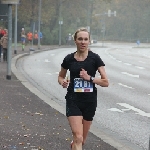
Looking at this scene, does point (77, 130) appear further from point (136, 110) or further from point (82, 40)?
point (136, 110)

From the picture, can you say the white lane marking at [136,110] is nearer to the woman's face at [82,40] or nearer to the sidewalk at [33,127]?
the sidewalk at [33,127]

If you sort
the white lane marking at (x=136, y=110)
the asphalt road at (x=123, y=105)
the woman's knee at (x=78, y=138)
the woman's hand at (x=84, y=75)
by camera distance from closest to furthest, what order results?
the woman's knee at (x=78, y=138)
the woman's hand at (x=84, y=75)
the asphalt road at (x=123, y=105)
the white lane marking at (x=136, y=110)

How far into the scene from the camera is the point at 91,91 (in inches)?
297

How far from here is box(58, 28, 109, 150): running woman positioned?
24.4 ft

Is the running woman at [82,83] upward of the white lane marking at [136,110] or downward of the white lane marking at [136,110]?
upward

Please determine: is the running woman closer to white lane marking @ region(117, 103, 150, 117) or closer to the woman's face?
the woman's face

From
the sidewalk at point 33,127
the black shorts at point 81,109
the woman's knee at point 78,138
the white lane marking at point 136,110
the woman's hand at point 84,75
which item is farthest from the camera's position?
the white lane marking at point 136,110

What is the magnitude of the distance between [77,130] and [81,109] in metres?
0.34

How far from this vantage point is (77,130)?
7363 millimetres

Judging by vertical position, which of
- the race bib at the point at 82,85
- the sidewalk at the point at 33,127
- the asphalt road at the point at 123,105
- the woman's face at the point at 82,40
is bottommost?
the asphalt road at the point at 123,105

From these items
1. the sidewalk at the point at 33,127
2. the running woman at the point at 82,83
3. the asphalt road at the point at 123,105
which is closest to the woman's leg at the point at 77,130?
the running woman at the point at 82,83

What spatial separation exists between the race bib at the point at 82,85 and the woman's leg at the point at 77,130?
33 cm

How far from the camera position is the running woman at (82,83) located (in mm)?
7445

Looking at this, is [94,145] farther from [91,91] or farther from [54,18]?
[54,18]
